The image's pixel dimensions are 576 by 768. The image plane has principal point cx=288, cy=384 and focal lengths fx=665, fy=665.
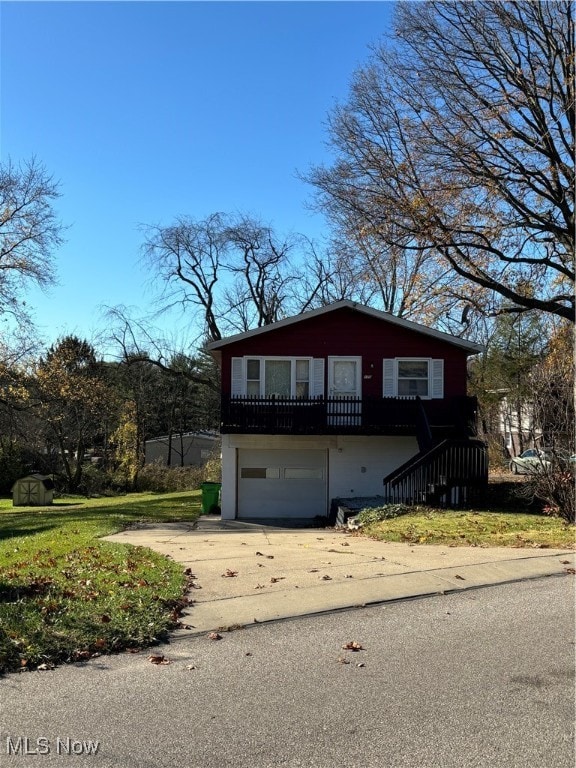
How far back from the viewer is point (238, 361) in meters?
22.1

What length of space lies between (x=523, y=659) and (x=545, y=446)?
8236 mm

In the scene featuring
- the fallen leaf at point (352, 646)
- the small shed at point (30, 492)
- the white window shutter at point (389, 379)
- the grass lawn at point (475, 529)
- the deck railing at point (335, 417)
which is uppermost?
the white window shutter at point (389, 379)

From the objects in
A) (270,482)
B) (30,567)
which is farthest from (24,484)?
(30,567)

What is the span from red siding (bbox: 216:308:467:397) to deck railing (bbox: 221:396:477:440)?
88 centimetres

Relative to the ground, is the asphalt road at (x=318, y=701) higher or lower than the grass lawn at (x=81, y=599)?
lower

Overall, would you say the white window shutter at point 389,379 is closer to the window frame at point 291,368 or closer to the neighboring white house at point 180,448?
the window frame at point 291,368

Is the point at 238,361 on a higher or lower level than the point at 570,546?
higher

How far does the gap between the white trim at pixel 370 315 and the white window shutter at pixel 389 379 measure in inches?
52.1

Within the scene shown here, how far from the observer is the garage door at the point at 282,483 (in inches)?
883

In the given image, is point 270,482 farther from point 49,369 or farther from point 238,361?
point 49,369

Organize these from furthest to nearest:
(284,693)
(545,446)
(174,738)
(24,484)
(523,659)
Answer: (24,484) → (545,446) → (523,659) → (284,693) → (174,738)

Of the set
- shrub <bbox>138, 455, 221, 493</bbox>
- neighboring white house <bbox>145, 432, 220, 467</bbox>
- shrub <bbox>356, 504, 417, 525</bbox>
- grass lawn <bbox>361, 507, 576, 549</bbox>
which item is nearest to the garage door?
shrub <bbox>356, 504, 417, 525</bbox>

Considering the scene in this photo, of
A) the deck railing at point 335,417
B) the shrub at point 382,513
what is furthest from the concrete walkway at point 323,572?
the deck railing at point 335,417

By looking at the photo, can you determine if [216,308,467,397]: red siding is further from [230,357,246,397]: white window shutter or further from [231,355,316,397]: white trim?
[230,357,246,397]: white window shutter
